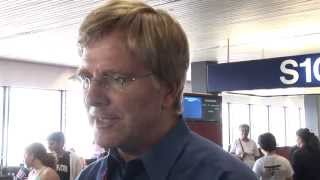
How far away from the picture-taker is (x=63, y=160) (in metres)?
5.67

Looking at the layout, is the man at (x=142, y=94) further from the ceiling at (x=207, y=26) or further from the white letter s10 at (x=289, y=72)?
the white letter s10 at (x=289, y=72)

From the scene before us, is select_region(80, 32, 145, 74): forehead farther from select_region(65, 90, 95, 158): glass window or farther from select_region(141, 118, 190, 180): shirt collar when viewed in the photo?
select_region(65, 90, 95, 158): glass window

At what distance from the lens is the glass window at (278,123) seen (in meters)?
17.0

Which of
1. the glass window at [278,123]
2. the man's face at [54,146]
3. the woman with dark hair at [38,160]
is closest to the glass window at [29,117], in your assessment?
the man's face at [54,146]

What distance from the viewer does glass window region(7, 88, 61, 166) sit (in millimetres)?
10094

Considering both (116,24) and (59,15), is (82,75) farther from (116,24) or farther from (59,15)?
(59,15)

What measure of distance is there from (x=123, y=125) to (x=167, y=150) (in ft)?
0.30

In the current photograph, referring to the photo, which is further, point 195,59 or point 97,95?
point 195,59

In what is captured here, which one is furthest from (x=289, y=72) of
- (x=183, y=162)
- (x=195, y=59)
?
(x=183, y=162)

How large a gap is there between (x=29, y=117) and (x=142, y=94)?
9.92 m

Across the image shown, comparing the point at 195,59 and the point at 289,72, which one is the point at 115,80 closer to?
the point at 289,72

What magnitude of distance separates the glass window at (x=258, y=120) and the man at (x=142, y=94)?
15.5 m

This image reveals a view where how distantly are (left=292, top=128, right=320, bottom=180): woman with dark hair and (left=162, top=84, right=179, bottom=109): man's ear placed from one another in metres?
4.68

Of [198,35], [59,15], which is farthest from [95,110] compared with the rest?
[198,35]
